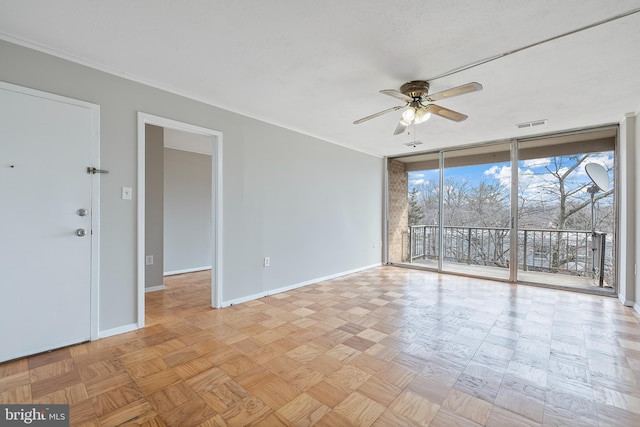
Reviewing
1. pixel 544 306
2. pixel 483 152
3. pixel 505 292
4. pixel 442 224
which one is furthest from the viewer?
pixel 442 224

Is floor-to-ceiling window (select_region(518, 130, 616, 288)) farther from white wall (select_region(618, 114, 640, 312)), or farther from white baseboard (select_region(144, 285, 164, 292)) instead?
white baseboard (select_region(144, 285, 164, 292))

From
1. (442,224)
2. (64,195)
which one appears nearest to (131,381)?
(64,195)

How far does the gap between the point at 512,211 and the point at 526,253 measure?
Result: 38.7 inches

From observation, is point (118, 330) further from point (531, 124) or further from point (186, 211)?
point (531, 124)

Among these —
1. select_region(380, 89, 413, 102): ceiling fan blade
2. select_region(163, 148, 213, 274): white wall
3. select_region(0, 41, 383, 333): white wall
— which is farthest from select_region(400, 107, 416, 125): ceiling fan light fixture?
select_region(163, 148, 213, 274): white wall

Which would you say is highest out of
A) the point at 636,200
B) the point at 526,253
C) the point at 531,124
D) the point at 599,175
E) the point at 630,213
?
the point at 531,124

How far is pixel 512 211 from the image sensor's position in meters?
4.54

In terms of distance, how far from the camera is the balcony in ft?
13.9

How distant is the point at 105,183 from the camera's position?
240cm

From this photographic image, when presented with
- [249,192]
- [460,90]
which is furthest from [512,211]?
[249,192]

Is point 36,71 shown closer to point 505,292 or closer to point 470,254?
point 505,292

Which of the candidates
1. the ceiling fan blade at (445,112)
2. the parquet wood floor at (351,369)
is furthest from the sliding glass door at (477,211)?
the ceiling fan blade at (445,112)

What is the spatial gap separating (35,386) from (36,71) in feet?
7.21

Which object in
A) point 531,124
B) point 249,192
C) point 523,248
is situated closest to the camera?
point 249,192
